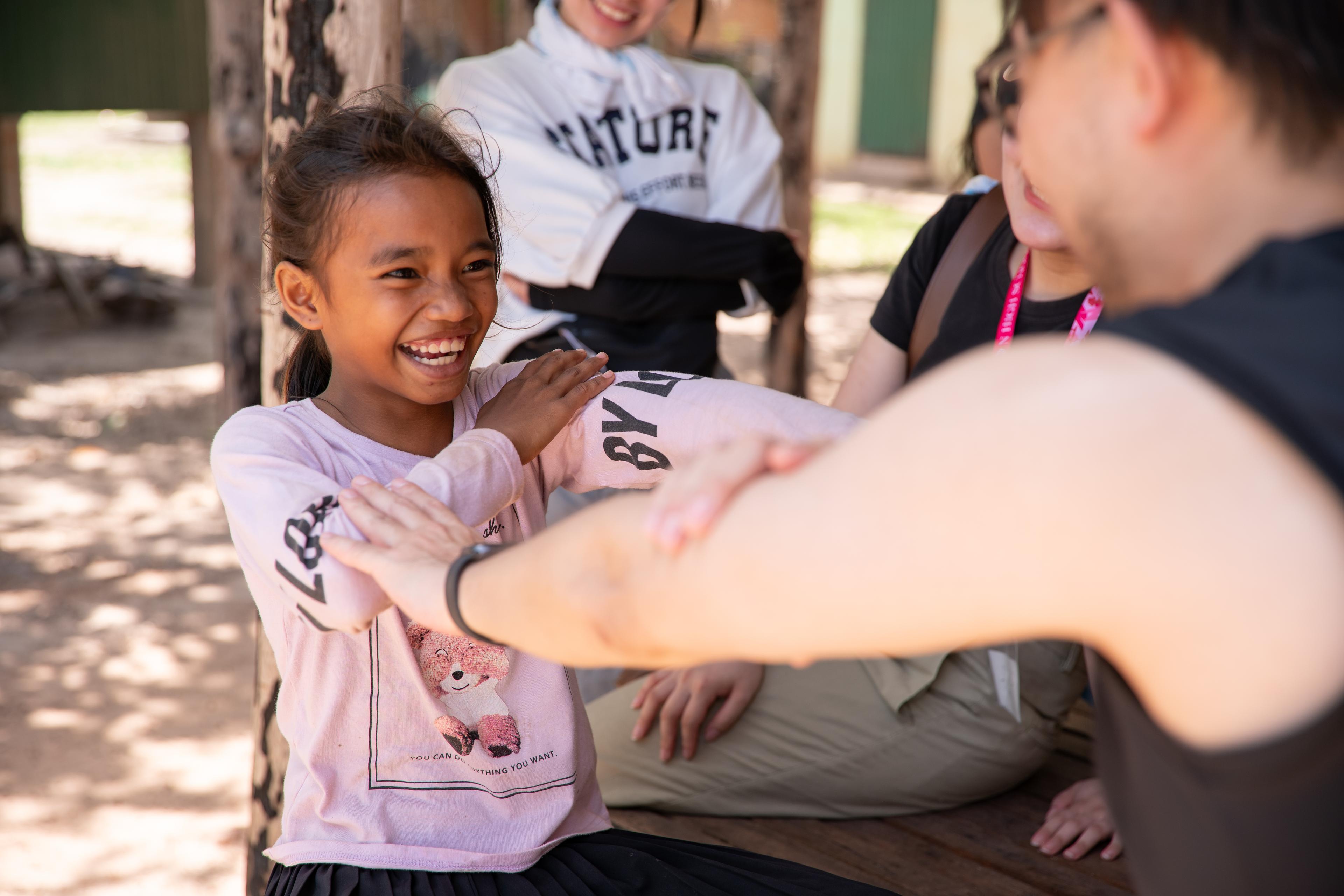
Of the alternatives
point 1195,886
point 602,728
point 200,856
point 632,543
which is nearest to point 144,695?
point 200,856

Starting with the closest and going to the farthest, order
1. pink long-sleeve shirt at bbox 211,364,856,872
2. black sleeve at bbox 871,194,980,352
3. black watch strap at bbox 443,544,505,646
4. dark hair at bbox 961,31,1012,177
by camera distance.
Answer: black watch strap at bbox 443,544,505,646 < pink long-sleeve shirt at bbox 211,364,856,872 < black sleeve at bbox 871,194,980,352 < dark hair at bbox 961,31,1012,177

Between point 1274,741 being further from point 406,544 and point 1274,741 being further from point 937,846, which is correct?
point 937,846

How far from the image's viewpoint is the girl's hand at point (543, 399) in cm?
177

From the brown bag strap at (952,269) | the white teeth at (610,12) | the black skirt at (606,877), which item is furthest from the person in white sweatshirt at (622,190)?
the black skirt at (606,877)

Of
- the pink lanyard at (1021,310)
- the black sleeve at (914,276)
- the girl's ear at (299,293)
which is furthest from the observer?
the black sleeve at (914,276)

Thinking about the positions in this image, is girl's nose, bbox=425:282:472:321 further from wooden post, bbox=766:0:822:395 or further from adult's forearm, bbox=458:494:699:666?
wooden post, bbox=766:0:822:395

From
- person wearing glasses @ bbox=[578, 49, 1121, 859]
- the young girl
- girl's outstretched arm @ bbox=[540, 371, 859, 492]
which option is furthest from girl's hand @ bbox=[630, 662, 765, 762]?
girl's outstretched arm @ bbox=[540, 371, 859, 492]

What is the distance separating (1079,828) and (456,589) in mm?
1589

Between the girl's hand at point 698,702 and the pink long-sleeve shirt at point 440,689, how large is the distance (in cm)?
59

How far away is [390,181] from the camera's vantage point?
1.81m

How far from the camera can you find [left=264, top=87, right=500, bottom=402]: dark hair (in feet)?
6.01

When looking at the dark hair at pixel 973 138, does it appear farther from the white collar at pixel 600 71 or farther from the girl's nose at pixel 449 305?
the girl's nose at pixel 449 305

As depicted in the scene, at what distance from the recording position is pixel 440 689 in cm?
A: 181

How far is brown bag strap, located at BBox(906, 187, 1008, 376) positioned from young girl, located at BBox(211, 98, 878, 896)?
30.4 inches
